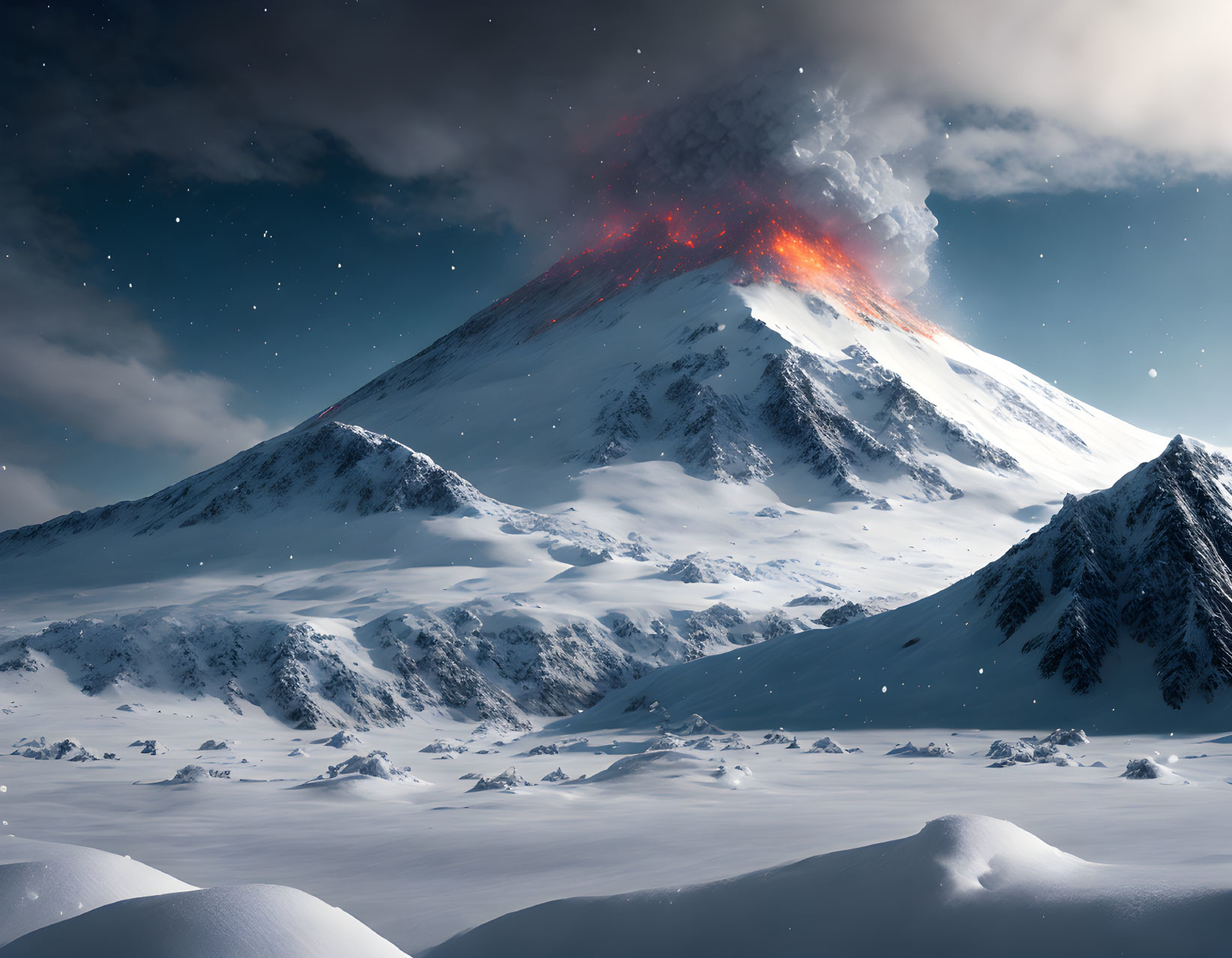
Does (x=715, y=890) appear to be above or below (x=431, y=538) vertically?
below

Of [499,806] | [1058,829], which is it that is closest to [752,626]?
[499,806]

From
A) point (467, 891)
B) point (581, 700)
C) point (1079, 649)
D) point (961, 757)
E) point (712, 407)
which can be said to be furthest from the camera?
point (712, 407)

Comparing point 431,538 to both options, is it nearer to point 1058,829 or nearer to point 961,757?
point 961,757

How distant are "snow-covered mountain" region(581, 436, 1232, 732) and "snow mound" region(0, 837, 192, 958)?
20.7 metres

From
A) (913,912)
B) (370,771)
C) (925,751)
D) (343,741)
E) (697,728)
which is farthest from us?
(343,741)

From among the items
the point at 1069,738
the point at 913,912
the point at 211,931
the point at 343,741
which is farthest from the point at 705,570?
the point at 211,931

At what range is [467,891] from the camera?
8844 mm

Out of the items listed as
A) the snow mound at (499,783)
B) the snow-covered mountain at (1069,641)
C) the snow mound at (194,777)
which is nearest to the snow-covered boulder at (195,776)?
the snow mound at (194,777)

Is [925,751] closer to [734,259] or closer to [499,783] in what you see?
[499,783]

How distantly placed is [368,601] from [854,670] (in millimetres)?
27036

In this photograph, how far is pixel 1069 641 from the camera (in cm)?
2245

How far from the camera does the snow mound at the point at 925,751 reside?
59.1 ft

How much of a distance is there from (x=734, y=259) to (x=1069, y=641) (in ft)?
370

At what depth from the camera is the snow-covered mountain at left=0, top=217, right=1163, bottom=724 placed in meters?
36.7
